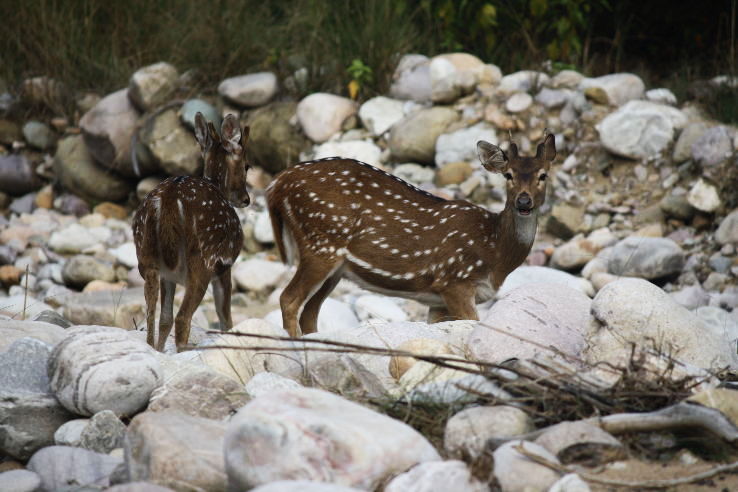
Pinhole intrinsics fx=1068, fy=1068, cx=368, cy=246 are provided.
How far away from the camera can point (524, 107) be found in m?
11.4

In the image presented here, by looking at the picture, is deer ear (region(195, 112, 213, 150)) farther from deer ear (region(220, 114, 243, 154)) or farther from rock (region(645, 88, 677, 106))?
rock (region(645, 88, 677, 106))

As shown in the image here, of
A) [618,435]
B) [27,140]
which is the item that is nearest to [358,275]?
[618,435]

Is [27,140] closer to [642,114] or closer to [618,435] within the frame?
[642,114]

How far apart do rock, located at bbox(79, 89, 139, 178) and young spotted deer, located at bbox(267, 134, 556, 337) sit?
6.09 metres

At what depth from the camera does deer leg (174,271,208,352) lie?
5.66m

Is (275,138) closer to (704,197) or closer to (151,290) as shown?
(704,197)

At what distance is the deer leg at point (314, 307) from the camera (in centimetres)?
695

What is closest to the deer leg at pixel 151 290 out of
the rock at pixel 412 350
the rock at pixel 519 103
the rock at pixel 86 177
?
the rock at pixel 412 350

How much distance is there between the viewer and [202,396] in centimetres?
452

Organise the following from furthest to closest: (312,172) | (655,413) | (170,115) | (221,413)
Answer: (170,115) → (312,172) → (221,413) → (655,413)

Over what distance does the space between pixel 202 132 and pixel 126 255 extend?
482 cm

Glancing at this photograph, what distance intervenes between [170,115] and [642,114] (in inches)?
209

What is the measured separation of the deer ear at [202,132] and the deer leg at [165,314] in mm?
973

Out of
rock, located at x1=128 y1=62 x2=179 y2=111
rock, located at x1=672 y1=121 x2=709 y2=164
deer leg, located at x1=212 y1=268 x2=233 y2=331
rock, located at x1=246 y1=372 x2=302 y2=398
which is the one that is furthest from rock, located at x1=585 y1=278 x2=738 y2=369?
rock, located at x1=128 y1=62 x2=179 y2=111
